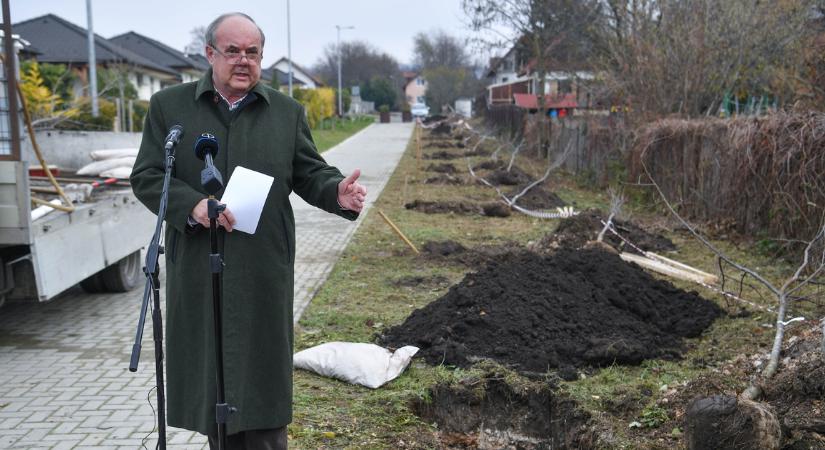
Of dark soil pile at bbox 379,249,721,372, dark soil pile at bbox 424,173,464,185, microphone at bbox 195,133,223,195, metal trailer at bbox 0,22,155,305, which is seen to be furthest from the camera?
dark soil pile at bbox 424,173,464,185

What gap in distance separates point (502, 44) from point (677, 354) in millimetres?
23385

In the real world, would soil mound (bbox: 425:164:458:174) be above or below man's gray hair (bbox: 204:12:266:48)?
below

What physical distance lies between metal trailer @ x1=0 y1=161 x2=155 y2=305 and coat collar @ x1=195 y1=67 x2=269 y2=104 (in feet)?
11.7

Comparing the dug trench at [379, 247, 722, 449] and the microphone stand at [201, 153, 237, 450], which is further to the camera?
the dug trench at [379, 247, 722, 449]

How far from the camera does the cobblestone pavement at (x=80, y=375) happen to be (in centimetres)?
490

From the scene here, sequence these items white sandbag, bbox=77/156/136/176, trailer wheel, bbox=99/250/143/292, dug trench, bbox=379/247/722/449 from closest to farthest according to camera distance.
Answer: dug trench, bbox=379/247/722/449 < trailer wheel, bbox=99/250/143/292 < white sandbag, bbox=77/156/136/176

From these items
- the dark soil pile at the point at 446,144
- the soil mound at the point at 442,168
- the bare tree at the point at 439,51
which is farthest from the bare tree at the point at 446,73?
the soil mound at the point at 442,168

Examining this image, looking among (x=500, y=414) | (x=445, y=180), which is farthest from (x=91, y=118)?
→ (x=500, y=414)

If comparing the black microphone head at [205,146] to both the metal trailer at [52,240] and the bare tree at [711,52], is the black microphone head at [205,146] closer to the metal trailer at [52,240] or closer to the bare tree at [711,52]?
the metal trailer at [52,240]

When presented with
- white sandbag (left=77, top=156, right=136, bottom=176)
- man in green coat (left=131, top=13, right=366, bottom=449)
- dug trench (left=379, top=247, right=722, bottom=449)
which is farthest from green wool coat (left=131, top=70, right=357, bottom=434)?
white sandbag (left=77, top=156, right=136, bottom=176)

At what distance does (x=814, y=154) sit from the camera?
9477 millimetres

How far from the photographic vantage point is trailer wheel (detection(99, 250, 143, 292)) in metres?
8.45

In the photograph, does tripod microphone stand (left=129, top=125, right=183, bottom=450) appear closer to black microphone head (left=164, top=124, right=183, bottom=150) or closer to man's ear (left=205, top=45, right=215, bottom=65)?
black microphone head (left=164, top=124, right=183, bottom=150)

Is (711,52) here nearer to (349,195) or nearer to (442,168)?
(442,168)
